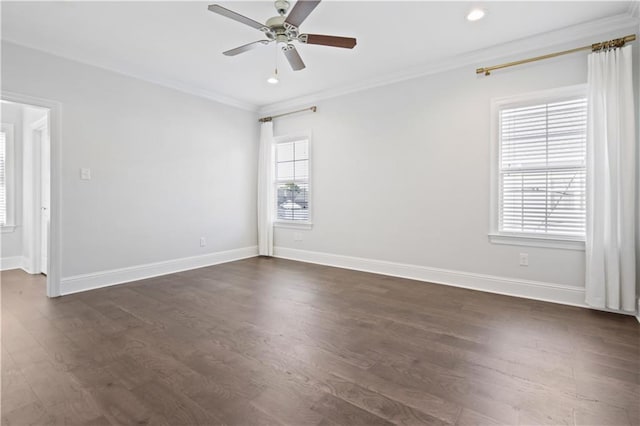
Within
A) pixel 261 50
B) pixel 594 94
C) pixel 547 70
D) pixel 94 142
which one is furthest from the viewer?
pixel 94 142

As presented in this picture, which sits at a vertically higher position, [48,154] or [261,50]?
[261,50]

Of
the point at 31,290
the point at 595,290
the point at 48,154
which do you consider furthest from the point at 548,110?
the point at 31,290

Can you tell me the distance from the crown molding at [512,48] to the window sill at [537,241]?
6.67ft

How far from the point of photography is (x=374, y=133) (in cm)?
463

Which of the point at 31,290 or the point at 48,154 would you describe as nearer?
the point at 48,154

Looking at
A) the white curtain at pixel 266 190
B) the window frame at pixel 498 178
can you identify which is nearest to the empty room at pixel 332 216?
the window frame at pixel 498 178

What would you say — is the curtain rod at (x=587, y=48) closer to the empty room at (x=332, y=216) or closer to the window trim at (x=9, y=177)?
the empty room at (x=332, y=216)

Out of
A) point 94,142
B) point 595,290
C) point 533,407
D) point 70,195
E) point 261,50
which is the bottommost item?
point 533,407

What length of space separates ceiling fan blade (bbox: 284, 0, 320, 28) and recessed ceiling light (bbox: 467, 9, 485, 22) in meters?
1.61

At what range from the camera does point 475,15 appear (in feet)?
9.61

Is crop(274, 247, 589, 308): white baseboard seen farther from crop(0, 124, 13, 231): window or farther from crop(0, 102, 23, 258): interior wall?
crop(0, 124, 13, 231): window

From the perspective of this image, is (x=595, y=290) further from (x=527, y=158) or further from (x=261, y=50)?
(x=261, y=50)

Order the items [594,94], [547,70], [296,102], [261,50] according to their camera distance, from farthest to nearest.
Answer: [296,102] → [261,50] → [547,70] → [594,94]

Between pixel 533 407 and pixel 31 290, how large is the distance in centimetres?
508
